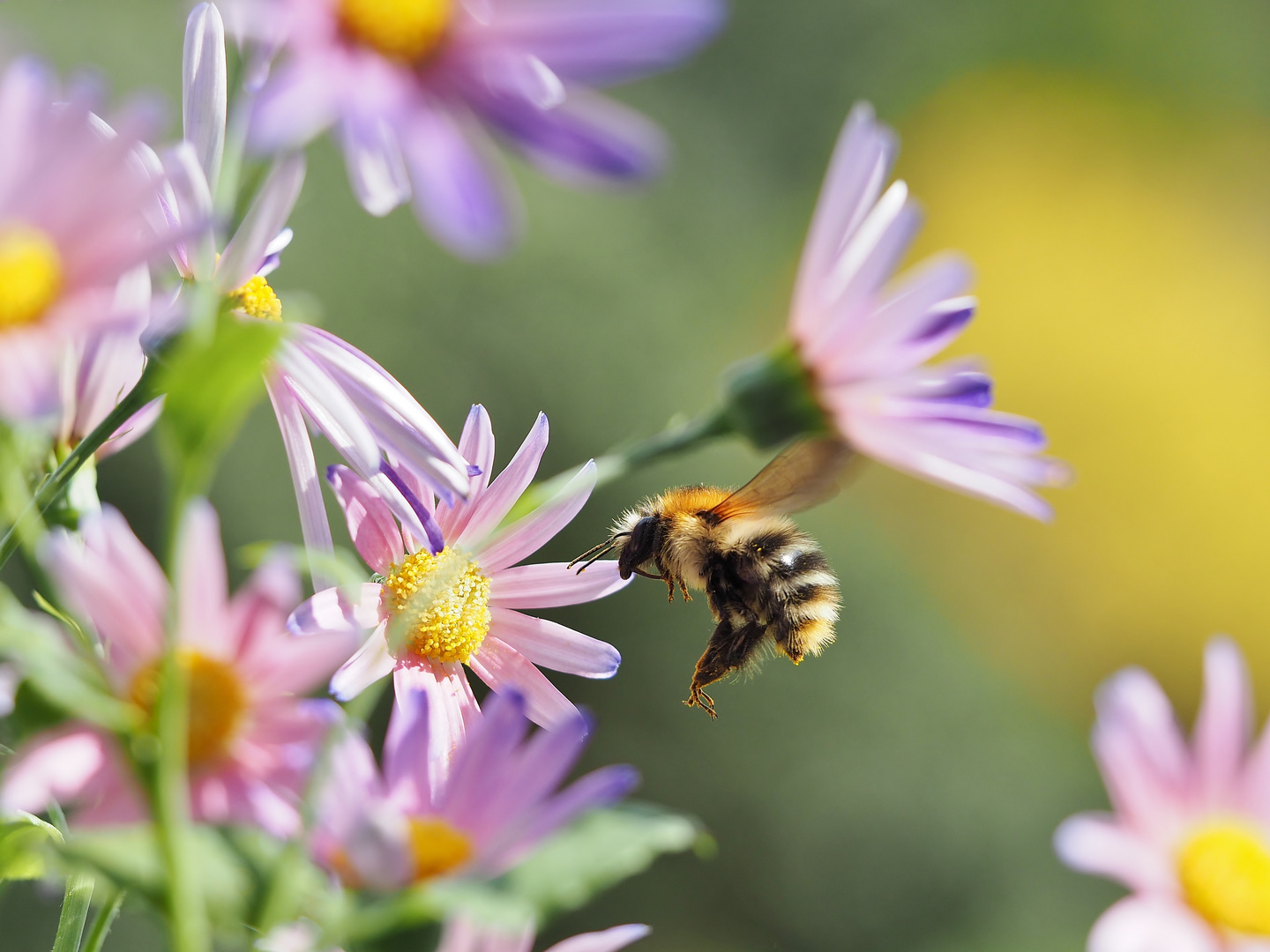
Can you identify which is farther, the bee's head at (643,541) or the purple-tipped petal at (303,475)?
the bee's head at (643,541)

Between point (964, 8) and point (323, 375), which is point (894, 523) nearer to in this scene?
point (964, 8)

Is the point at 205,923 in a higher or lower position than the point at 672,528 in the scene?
lower

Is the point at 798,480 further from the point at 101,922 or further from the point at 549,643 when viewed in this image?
the point at 101,922

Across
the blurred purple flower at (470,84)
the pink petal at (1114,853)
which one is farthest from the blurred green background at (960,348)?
the pink petal at (1114,853)

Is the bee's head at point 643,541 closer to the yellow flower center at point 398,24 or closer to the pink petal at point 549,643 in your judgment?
the pink petal at point 549,643

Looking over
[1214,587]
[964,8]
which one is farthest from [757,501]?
[964,8]

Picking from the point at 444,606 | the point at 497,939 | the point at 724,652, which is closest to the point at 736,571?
the point at 724,652
